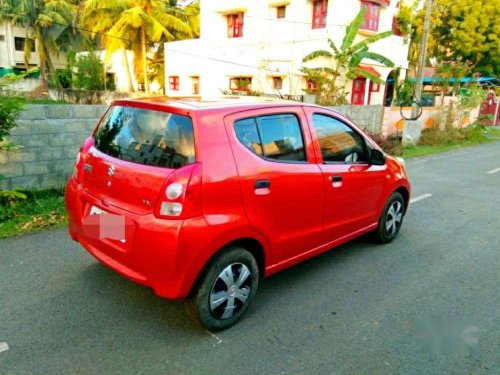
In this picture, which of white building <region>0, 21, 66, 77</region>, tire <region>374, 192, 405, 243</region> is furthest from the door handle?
white building <region>0, 21, 66, 77</region>

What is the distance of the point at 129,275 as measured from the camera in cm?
289

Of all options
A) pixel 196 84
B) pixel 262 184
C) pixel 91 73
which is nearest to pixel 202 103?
pixel 262 184

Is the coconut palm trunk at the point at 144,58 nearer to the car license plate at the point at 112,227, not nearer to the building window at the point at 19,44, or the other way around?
the building window at the point at 19,44

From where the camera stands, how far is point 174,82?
26.9 meters

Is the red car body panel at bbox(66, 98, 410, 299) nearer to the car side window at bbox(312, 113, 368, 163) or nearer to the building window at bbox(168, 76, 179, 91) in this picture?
the car side window at bbox(312, 113, 368, 163)

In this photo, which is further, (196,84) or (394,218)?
(196,84)

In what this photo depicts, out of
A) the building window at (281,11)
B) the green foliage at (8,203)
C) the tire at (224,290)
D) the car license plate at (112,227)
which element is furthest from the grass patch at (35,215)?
the building window at (281,11)

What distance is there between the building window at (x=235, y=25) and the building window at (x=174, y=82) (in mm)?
5195

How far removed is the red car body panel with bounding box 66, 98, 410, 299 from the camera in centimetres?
273

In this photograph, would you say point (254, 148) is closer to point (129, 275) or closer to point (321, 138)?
point (321, 138)

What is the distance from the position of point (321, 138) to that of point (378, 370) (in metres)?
1.97

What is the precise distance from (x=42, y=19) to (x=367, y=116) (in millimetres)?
35697

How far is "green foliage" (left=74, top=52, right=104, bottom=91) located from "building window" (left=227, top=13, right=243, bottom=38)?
12.4 metres

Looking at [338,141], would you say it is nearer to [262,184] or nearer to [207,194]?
[262,184]
